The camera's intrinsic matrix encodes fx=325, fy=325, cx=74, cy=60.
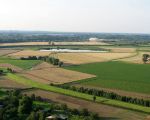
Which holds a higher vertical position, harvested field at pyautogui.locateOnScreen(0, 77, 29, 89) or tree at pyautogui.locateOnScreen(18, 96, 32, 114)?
tree at pyautogui.locateOnScreen(18, 96, 32, 114)

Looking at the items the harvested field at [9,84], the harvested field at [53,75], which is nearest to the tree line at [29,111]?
the harvested field at [9,84]

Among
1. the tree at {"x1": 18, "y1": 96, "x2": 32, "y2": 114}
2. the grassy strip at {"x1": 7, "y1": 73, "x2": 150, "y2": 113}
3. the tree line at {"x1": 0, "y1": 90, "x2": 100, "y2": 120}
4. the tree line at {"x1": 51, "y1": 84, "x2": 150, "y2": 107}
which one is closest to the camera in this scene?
the tree line at {"x1": 0, "y1": 90, "x2": 100, "y2": 120}

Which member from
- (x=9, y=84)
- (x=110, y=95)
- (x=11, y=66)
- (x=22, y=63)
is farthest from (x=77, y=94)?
(x=22, y=63)

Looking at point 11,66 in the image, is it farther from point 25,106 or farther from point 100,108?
point 25,106

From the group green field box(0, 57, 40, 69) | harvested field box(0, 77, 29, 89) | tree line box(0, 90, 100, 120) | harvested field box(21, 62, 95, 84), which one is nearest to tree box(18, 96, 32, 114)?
tree line box(0, 90, 100, 120)

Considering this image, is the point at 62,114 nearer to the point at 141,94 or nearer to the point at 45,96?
the point at 45,96

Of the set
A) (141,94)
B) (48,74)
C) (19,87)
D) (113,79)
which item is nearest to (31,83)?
(19,87)

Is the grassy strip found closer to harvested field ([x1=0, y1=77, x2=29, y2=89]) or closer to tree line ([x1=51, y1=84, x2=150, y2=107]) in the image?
tree line ([x1=51, y1=84, x2=150, y2=107])
